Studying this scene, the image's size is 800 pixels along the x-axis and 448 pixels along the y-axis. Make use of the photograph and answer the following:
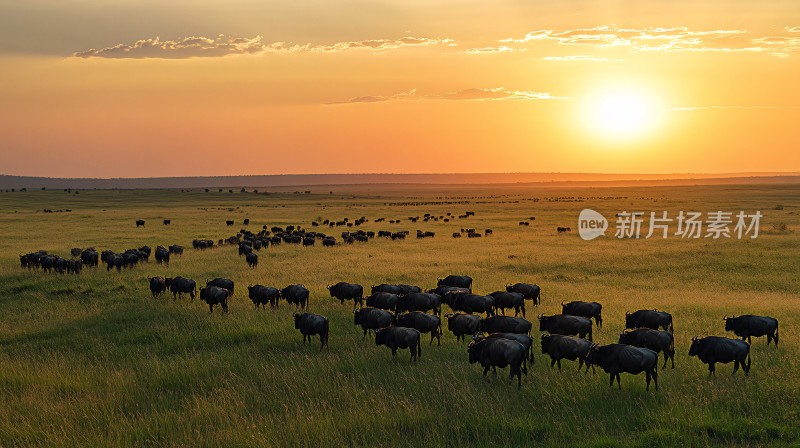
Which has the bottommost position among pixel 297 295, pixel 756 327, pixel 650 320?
pixel 297 295

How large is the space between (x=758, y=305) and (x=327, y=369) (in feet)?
58.3

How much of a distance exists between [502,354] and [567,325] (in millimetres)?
4705

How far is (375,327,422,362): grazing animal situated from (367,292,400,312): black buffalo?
497cm

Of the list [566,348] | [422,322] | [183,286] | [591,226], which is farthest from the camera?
[591,226]

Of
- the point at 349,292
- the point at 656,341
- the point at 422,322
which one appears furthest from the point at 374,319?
the point at 656,341

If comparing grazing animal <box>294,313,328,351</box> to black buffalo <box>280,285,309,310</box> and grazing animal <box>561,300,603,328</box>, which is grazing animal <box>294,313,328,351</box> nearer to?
black buffalo <box>280,285,309,310</box>

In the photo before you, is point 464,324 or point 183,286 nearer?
point 464,324

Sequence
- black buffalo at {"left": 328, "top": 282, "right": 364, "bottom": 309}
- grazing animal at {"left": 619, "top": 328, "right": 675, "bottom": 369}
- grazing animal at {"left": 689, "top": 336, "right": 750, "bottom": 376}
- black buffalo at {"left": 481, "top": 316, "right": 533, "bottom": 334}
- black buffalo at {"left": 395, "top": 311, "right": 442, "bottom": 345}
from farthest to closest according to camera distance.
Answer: black buffalo at {"left": 328, "top": 282, "right": 364, "bottom": 309} < black buffalo at {"left": 395, "top": 311, "right": 442, "bottom": 345} < black buffalo at {"left": 481, "top": 316, "right": 533, "bottom": 334} < grazing animal at {"left": 619, "top": 328, "right": 675, "bottom": 369} < grazing animal at {"left": 689, "top": 336, "right": 750, "bottom": 376}

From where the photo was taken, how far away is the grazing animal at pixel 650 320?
18984mm

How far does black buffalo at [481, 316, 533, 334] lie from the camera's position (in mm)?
17688

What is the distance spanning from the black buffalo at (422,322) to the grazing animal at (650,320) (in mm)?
5857

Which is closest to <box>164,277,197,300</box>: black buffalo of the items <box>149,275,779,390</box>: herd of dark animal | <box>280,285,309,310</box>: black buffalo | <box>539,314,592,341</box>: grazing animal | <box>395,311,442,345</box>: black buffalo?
<box>149,275,779,390</box>: herd of dark animal

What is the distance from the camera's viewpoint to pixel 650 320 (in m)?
19.0

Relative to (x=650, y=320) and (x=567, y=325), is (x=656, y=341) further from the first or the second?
(x=650, y=320)
